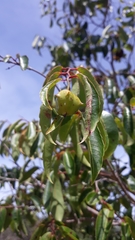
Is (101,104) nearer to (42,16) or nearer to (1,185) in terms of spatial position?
(1,185)

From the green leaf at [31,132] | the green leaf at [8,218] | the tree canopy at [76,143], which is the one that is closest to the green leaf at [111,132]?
the tree canopy at [76,143]

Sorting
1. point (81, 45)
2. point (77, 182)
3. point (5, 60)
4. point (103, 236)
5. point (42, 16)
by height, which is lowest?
point (103, 236)

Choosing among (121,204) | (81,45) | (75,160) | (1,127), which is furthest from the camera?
(81,45)

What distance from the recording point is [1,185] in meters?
2.08

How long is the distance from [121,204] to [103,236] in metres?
0.88

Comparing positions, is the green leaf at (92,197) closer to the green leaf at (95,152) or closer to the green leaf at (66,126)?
the green leaf at (66,126)

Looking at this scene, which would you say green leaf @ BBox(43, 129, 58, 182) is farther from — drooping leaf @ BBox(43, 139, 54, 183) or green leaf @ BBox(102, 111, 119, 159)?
green leaf @ BBox(102, 111, 119, 159)

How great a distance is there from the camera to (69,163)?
1.41m

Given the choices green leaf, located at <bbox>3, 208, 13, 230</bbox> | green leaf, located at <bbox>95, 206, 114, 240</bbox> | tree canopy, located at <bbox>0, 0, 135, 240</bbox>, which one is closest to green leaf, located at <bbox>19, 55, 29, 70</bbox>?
tree canopy, located at <bbox>0, 0, 135, 240</bbox>

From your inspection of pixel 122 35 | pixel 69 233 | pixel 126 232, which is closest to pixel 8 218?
pixel 69 233

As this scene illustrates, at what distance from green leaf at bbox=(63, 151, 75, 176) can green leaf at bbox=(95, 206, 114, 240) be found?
0.25 metres

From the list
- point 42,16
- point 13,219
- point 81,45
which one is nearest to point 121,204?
point 13,219

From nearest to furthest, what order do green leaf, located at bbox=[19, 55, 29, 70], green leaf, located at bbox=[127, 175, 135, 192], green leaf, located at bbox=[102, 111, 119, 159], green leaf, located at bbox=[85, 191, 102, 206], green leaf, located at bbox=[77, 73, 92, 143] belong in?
green leaf, located at bbox=[77, 73, 92, 143] → green leaf, located at bbox=[102, 111, 119, 159] → green leaf, located at bbox=[19, 55, 29, 70] → green leaf, located at bbox=[127, 175, 135, 192] → green leaf, located at bbox=[85, 191, 102, 206]

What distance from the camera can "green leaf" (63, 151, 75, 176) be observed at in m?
1.40
